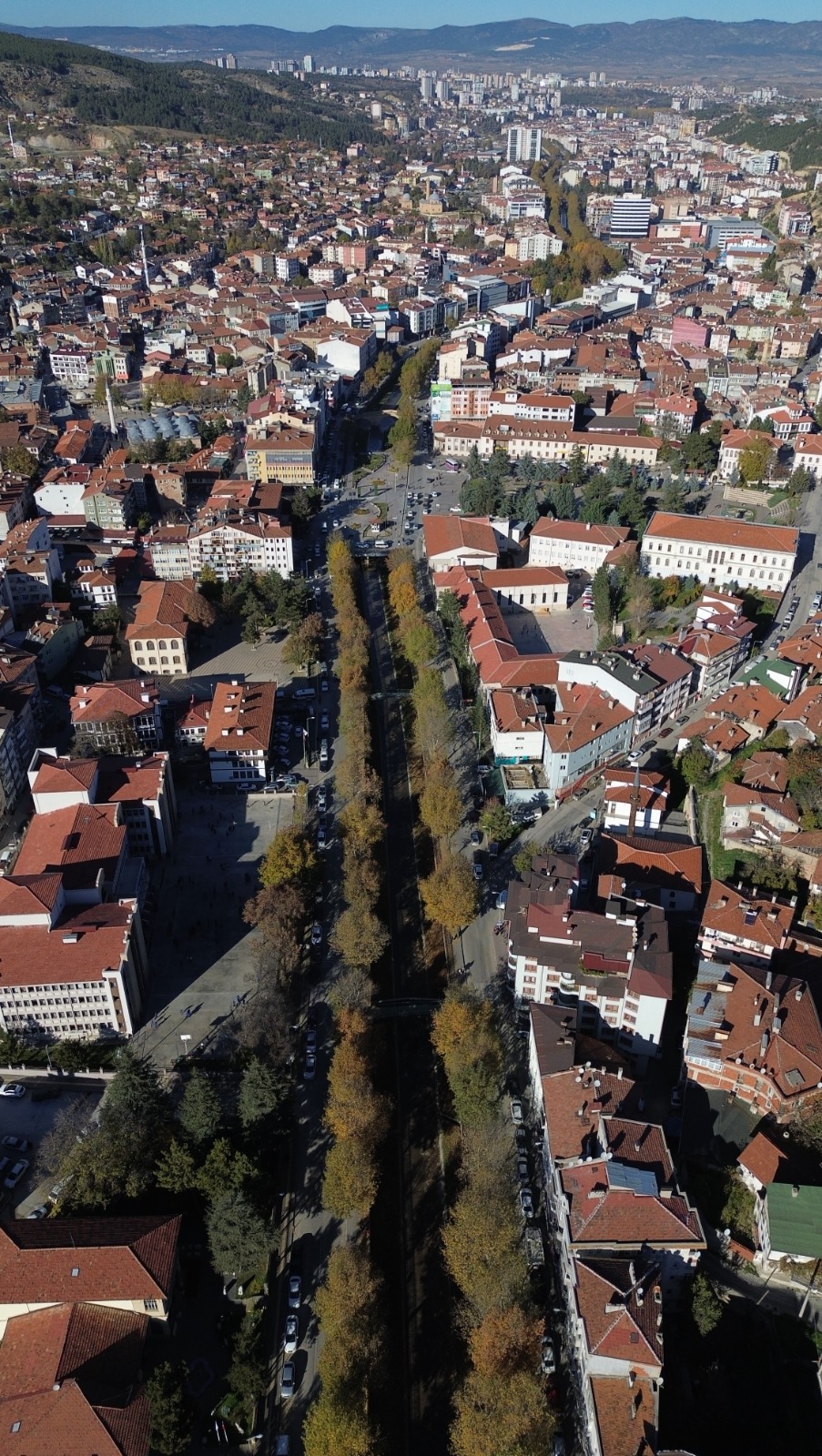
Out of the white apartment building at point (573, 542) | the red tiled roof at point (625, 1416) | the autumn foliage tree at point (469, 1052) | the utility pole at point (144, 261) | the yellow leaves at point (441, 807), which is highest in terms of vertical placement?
the utility pole at point (144, 261)

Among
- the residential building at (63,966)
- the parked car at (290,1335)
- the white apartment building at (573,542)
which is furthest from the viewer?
the white apartment building at (573,542)

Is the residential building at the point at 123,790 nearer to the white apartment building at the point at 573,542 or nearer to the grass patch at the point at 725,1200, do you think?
the grass patch at the point at 725,1200

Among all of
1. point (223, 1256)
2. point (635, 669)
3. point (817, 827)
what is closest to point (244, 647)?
point (635, 669)

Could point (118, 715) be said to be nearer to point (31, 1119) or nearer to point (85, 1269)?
point (31, 1119)

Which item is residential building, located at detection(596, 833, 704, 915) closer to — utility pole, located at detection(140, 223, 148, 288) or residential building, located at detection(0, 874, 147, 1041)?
residential building, located at detection(0, 874, 147, 1041)

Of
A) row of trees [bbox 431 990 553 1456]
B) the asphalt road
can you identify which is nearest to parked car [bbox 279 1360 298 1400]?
the asphalt road

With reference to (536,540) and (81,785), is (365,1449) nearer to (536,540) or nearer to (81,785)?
(81,785)

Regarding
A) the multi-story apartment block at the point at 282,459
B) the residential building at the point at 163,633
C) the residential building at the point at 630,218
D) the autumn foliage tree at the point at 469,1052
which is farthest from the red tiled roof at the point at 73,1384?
the residential building at the point at 630,218
